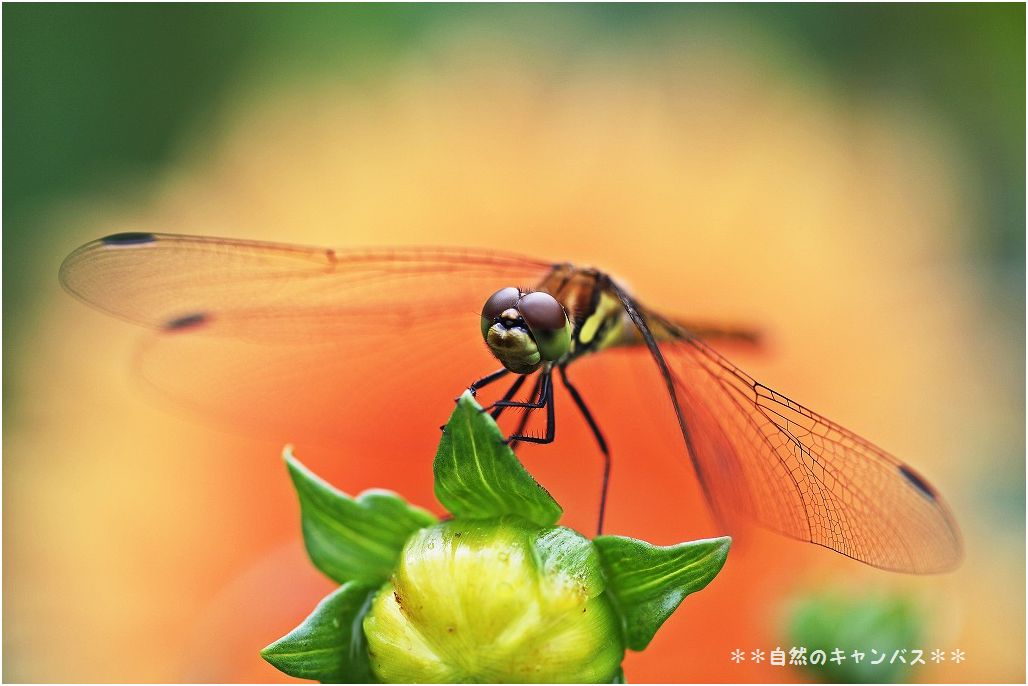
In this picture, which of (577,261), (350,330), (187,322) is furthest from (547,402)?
(577,261)

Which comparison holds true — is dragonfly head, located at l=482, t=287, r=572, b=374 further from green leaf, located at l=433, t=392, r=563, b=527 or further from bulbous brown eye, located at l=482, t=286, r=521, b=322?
green leaf, located at l=433, t=392, r=563, b=527

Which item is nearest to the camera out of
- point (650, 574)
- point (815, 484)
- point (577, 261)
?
point (650, 574)

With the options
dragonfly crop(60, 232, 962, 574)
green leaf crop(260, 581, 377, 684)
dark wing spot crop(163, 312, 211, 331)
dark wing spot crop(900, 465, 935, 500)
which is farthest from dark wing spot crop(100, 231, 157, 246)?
dark wing spot crop(900, 465, 935, 500)

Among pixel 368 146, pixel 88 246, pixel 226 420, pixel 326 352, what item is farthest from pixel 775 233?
pixel 88 246

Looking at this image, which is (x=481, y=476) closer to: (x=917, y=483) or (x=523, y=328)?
(x=523, y=328)

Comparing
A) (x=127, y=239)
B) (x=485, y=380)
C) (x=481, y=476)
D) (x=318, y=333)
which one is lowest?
(x=481, y=476)

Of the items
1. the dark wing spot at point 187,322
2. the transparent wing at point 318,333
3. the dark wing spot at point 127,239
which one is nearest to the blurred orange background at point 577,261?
the transparent wing at point 318,333
